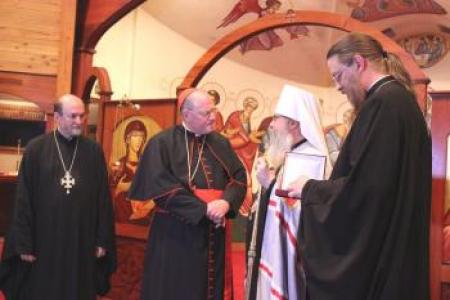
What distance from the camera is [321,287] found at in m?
2.53

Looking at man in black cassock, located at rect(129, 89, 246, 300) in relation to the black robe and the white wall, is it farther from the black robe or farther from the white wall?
the white wall

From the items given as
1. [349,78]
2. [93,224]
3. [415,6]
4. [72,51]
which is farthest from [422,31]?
[349,78]

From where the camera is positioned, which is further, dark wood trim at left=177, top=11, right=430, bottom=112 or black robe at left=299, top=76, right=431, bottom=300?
dark wood trim at left=177, top=11, right=430, bottom=112

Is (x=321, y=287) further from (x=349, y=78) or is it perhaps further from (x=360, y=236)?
(x=349, y=78)

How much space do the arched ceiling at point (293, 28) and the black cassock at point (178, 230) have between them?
283 inches

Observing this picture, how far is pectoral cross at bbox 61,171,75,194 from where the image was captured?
15.0ft

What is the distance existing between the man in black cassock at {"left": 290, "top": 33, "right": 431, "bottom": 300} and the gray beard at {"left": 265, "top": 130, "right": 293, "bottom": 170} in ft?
3.71

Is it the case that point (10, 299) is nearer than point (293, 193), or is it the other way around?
point (293, 193)

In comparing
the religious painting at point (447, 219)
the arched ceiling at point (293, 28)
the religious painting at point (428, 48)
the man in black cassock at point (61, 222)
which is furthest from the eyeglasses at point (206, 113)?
the religious painting at point (428, 48)

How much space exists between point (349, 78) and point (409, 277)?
864 millimetres

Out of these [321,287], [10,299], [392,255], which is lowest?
[10,299]

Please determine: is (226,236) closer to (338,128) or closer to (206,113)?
(206,113)

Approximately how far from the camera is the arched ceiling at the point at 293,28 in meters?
11.3

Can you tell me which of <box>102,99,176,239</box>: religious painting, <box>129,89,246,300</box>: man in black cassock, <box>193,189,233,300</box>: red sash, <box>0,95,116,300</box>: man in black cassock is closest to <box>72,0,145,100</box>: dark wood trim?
<box>102,99,176,239</box>: religious painting
